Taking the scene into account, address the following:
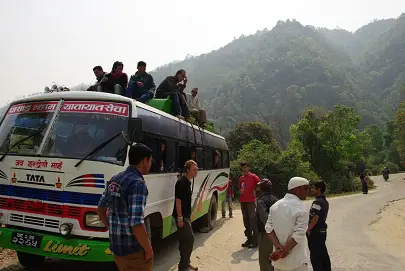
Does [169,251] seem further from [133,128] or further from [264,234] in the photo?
[133,128]

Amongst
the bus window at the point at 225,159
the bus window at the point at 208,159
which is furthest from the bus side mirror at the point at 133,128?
the bus window at the point at 225,159

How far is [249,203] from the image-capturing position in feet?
28.9

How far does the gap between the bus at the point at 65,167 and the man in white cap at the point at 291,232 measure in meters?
2.37

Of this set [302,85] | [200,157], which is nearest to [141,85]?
[200,157]

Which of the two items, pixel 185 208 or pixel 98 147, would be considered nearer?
pixel 98 147

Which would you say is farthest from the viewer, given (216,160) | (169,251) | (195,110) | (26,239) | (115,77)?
(216,160)

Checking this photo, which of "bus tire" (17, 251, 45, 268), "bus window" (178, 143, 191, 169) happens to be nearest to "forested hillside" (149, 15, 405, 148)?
"bus window" (178, 143, 191, 169)

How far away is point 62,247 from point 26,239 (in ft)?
2.03

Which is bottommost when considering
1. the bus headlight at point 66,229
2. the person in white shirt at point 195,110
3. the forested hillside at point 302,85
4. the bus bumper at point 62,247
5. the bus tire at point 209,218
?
the bus tire at point 209,218

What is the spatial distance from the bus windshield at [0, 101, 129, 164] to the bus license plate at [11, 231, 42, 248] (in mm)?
1208

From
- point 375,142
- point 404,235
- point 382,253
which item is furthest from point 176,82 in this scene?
point 375,142

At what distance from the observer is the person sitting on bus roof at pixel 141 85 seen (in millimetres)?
7985

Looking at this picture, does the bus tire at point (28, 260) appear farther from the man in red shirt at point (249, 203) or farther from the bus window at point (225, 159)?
the bus window at point (225, 159)

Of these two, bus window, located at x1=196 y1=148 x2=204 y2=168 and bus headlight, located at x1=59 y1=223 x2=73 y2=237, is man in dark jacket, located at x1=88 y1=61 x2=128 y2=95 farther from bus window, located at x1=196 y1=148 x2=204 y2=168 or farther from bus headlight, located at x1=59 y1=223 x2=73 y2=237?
bus headlight, located at x1=59 y1=223 x2=73 y2=237
